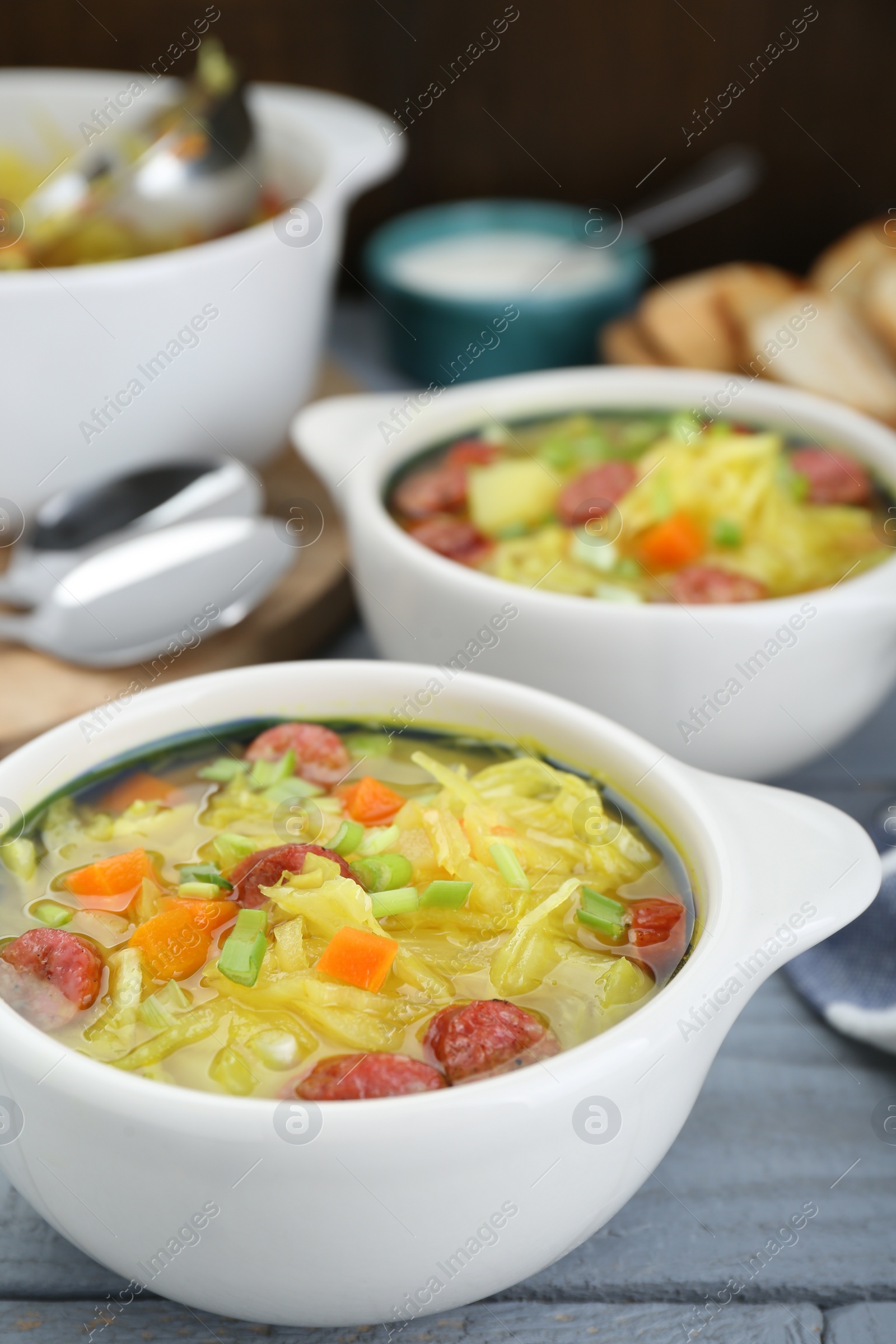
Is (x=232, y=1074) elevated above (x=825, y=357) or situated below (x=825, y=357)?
above

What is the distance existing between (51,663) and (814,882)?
146cm

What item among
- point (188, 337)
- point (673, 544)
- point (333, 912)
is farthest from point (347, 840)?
point (188, 337)

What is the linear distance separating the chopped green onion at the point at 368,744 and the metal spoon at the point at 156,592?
74 centimetres

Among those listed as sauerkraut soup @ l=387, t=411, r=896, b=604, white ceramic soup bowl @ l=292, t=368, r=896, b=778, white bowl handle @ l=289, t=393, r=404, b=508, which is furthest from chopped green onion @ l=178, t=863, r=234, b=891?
white bowl handle @ l=289, t=393, r=404, b=508

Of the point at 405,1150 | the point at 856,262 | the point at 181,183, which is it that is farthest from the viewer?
the point at 856,262

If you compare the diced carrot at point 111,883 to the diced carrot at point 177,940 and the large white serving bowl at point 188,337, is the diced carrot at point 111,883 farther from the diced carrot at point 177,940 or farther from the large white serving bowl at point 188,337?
the large white serving bowl at point 188,337

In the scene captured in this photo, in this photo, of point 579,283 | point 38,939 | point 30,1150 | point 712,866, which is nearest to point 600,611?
point 712,866

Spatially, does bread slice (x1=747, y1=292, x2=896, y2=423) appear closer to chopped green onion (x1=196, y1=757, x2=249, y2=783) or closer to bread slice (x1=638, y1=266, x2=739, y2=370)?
bread slice (x1=638, y1=266, x2=739, y2=370)

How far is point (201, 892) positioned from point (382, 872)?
202 mm

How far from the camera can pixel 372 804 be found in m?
1.71

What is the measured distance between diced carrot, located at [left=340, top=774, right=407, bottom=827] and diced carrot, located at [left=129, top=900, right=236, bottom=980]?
263 millimetres

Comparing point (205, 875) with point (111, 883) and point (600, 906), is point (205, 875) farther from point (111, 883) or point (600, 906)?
point (600, 906)

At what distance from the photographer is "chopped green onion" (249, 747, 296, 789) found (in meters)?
1.75

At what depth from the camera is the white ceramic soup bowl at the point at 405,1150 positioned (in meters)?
1.21
